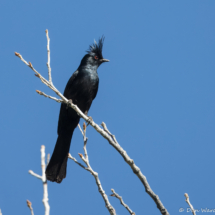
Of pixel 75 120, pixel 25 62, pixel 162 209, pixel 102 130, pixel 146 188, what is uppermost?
pixel 75 120

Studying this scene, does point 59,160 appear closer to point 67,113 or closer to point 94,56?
point 67,113

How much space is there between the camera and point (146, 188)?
3666 millimetres

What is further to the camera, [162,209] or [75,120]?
[75,120]

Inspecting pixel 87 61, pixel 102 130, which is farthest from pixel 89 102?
pixel 102 130

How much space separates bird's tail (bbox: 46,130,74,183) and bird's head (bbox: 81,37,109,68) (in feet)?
5.16

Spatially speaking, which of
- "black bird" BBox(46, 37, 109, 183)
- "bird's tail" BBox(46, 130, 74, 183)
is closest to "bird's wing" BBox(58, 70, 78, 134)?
"black bird" BBox(46, 37, 109, 183)

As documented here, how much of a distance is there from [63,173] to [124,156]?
221cm

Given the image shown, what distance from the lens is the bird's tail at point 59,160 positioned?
18.5 feet

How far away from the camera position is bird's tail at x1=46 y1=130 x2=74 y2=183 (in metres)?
5.62

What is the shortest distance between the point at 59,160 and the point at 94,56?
8.23ft

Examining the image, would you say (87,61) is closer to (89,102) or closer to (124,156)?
(89,102)

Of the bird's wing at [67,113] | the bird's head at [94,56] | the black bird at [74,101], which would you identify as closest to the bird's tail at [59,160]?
the black bird at [74,101]

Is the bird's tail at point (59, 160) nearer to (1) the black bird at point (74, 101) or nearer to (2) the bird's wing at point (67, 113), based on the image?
(1) the black bird at point (74, 101)

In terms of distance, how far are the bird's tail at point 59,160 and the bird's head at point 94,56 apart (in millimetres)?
1573
